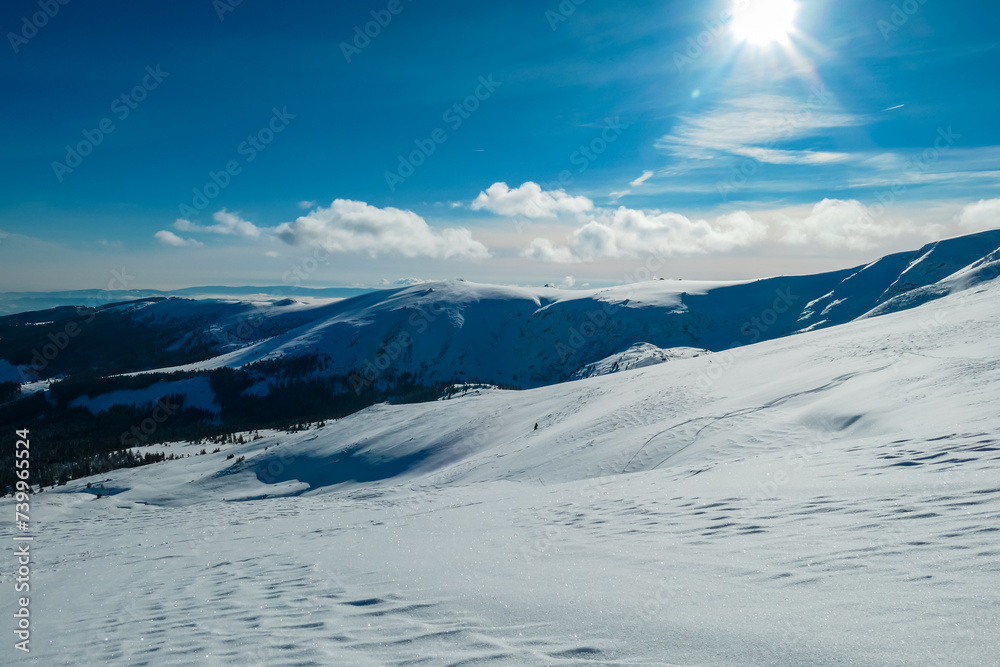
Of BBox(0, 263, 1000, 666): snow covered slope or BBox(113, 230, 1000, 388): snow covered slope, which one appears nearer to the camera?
BBox(0, 263, 1000, 666): snow covered slope

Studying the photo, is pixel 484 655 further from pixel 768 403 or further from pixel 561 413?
pixel 561 413

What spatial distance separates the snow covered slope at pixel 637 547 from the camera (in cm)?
449

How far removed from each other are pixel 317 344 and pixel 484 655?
122 meters

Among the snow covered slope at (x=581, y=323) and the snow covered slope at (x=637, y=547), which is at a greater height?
the snow covered slope at (x=581, y=323)

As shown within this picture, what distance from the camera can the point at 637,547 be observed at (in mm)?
7617

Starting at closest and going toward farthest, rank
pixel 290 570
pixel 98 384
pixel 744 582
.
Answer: pixel 744 582
pixel 290 570
pixel 98 384

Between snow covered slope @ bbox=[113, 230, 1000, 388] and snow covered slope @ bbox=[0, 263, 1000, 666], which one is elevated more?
snow covered slope @ bbox=[113, 230, 1000, 388]

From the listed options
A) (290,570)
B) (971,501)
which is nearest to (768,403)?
(971,501)

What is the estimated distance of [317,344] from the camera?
118062mm

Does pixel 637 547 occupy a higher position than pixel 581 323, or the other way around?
pixel 581 323

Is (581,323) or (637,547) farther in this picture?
(581,323)

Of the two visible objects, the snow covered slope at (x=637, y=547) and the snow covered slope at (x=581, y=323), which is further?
the snow covered slope at (x=581, y=323)

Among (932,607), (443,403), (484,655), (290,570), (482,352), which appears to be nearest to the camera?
(932,607)

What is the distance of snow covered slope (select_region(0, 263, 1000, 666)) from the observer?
4488 millimetres
